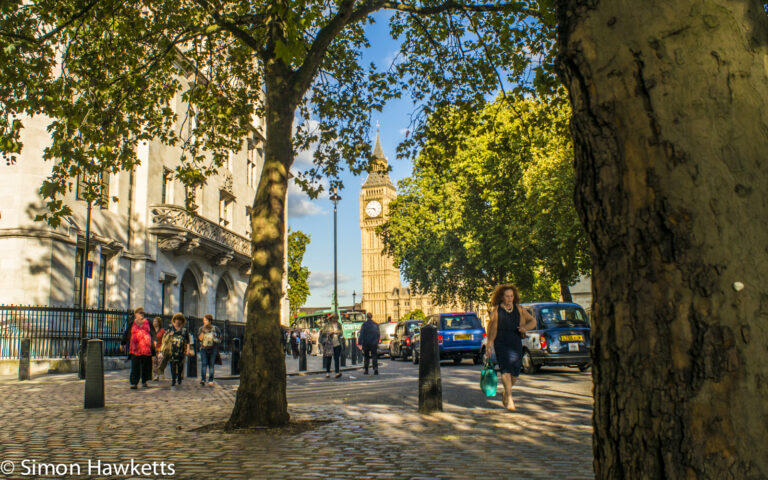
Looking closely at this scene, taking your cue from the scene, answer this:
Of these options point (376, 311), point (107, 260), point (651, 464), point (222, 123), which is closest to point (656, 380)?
point (651, 464)

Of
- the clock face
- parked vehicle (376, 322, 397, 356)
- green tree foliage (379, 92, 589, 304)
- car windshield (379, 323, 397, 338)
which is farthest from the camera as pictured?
the clock face

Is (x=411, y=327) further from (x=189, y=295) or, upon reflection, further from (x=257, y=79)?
(x=257, y=79)

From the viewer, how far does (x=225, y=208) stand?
120 feet

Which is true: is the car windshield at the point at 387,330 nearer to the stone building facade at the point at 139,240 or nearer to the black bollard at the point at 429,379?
the stone building facade at the point at 139,240

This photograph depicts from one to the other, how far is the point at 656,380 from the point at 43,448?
6317mm

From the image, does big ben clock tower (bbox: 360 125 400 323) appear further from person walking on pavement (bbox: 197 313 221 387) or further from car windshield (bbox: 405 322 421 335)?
person walking on pavement (bbox: 197 313 221 387)

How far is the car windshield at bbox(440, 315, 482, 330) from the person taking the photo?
77.3 feet

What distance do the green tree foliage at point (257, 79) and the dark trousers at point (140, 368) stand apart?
14.3ft

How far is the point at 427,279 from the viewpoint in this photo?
1724 inches

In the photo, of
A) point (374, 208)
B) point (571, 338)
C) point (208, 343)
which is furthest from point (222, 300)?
point (374, 208)

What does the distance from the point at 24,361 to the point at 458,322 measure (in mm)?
13739

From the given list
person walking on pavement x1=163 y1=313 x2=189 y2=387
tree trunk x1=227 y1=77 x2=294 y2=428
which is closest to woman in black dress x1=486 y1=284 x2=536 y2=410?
tree trunk x1=227 y1=77 x2=294 y2=428

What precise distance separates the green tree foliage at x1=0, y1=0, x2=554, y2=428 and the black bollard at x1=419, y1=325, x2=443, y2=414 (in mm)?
2147

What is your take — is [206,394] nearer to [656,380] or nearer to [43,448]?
[43,448]
